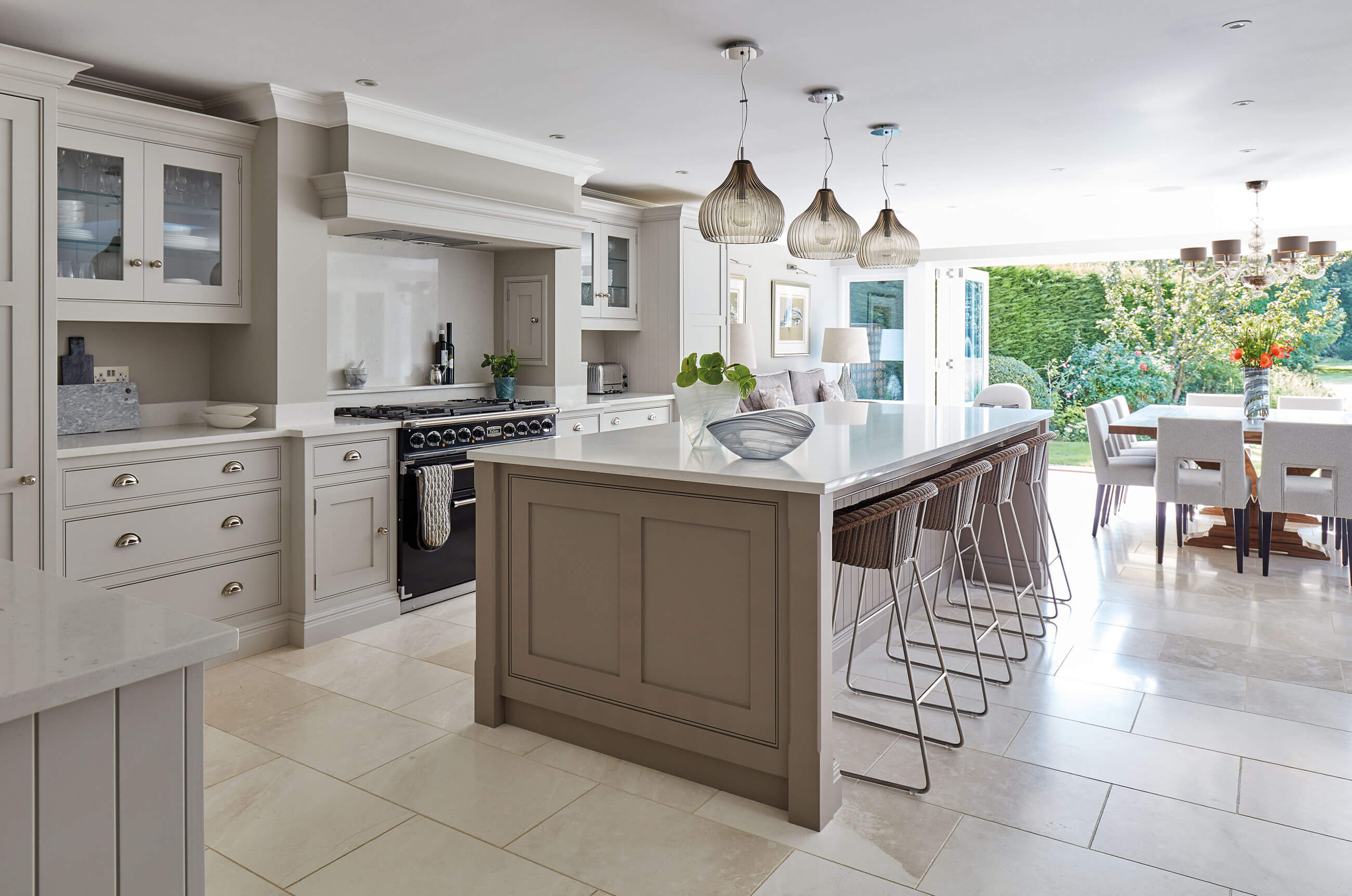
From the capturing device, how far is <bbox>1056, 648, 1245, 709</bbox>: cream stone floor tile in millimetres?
3236

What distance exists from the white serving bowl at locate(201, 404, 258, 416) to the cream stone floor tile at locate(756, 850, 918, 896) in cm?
295

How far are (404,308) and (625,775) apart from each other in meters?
3.22

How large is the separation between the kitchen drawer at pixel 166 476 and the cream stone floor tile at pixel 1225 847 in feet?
11.0

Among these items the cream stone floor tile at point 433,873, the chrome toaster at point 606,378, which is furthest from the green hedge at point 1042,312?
the cream stone floor tile at point 433,873

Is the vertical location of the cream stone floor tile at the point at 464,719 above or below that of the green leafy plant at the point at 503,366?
below

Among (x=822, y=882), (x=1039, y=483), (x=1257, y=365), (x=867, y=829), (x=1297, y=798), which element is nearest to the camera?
(x=822, y=882)

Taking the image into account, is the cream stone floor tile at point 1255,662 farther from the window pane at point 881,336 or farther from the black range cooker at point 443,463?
the window pane at point 881,336

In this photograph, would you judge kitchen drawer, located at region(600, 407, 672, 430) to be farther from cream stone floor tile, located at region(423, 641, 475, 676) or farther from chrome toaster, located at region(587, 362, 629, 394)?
cream stone floor tile, located at region(423, 641, 475, 676)

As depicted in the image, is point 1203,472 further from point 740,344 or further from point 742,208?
point 742,208

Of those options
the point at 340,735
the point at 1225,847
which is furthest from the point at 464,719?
the point at 1225,847

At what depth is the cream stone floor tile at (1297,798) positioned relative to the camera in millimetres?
2360

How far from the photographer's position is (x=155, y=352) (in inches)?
158

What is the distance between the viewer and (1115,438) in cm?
Answer: 646

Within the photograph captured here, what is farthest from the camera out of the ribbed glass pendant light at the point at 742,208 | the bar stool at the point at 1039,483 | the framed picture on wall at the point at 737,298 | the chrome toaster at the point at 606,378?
the framed picture on wall at the point at 737,298
